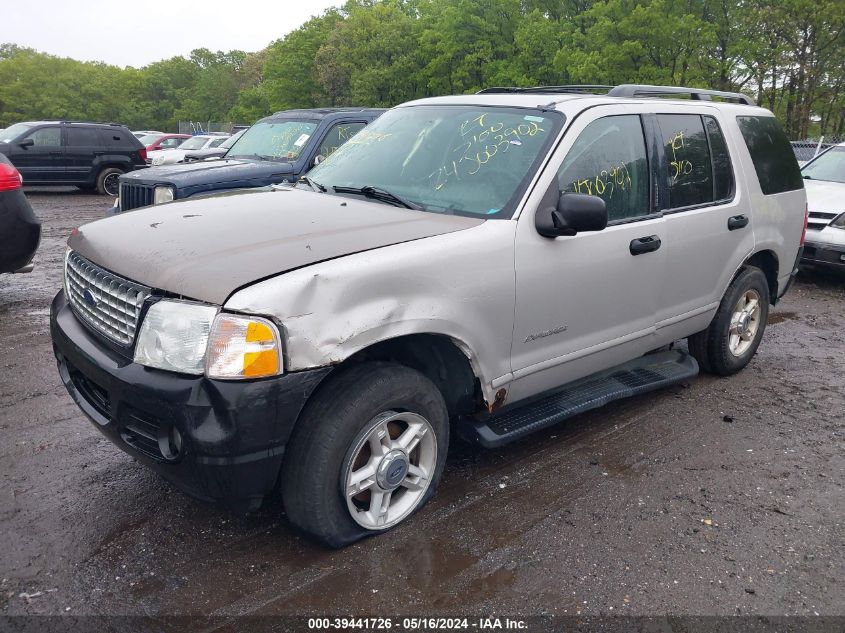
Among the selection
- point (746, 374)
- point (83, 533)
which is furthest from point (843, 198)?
point (83, 533)

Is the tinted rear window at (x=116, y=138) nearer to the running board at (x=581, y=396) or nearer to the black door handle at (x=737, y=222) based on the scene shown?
the running board at (x=581, y=396)

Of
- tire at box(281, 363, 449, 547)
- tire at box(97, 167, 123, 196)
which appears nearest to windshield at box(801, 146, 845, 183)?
tire at box(281, 363, 449, 547)

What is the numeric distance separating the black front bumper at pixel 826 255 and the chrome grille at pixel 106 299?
808cm

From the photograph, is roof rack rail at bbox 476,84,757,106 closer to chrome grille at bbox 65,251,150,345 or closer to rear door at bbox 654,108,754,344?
rear door at bbox 654,108,754,344

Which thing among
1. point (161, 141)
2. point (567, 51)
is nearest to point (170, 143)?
point (161, 141)

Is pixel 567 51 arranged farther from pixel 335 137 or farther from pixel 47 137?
pixel 335 137

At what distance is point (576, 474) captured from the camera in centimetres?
389

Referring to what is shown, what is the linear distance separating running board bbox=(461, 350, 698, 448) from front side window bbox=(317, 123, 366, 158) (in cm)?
513

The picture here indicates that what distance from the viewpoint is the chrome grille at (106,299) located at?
2883 mm

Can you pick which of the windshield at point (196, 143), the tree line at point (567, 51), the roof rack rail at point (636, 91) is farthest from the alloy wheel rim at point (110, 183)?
the tree line at point (567, 51)

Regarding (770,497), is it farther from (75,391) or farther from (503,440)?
(75,391)

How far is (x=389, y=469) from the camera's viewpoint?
313 cm

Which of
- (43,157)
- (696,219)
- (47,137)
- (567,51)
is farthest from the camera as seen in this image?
(567,51)

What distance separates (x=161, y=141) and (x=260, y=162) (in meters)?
20.0
